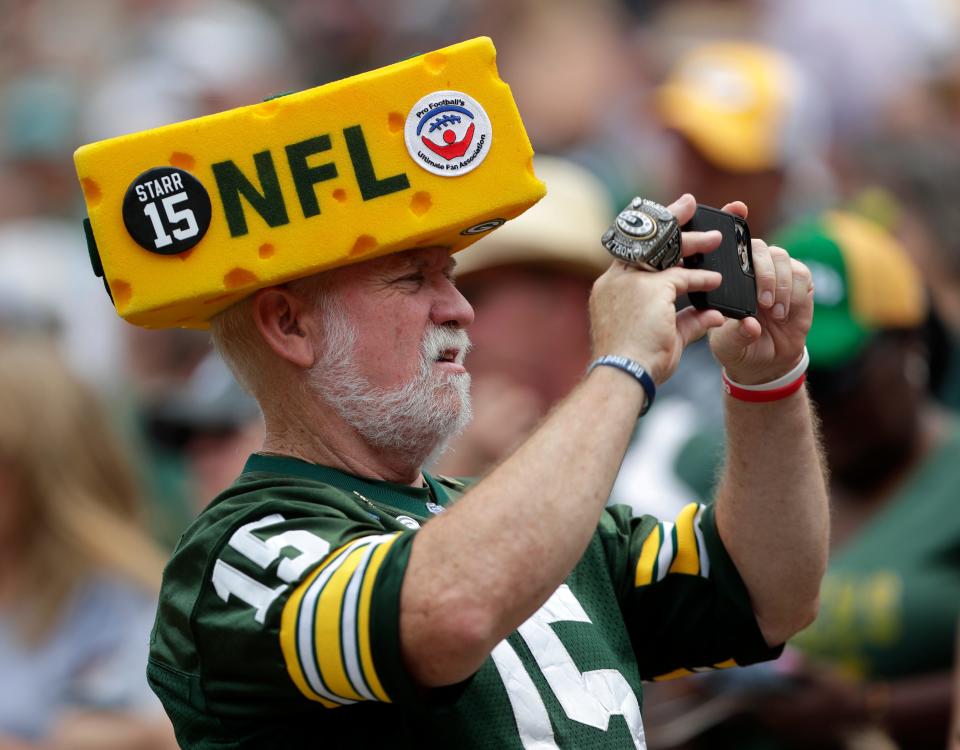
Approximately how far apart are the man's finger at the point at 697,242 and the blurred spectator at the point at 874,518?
A: 76.7 inches

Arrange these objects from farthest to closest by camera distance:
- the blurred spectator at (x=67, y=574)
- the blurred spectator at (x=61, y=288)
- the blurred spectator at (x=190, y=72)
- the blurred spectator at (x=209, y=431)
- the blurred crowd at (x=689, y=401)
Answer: the blurred spectator at (x=190, y=72) < the blurred spectator at (x=61, y=288) < the blurred spectator at (x=209, y=431) < the blurred spectator at (x=67, y=574) < the blurred crowd at (x=689, y=401)

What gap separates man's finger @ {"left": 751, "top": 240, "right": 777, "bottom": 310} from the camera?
2547mm

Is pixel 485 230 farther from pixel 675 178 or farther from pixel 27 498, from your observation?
pixel 675 178

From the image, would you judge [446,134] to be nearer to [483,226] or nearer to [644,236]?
[483,226]

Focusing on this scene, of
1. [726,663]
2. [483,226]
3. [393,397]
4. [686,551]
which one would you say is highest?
[483,226]

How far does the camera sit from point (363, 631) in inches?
85.6

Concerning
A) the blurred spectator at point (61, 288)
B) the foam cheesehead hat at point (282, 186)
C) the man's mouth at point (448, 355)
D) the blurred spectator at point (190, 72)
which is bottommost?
the man's mouth at point (448, 355)

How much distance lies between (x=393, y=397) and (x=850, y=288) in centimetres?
230

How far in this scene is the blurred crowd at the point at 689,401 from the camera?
4195mm

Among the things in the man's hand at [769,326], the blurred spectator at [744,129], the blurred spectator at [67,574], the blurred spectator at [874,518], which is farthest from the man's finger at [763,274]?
the blurred spectator at [744,129]

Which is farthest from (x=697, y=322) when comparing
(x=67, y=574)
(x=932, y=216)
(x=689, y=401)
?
(x=932, y=216)

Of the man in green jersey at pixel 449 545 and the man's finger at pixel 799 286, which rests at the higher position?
the man's finger at pixel 799 286

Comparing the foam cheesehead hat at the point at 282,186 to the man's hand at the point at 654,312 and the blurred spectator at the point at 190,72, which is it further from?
the blurred spectator at the point at 190,72

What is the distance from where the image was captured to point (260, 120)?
98.5 inches
